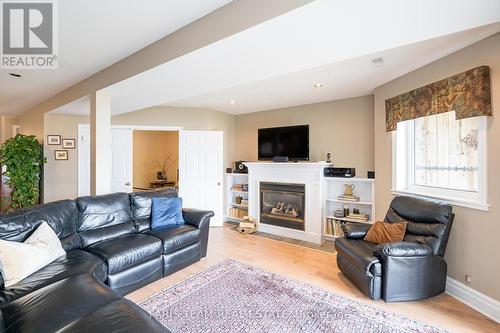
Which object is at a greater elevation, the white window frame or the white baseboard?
the white window frame

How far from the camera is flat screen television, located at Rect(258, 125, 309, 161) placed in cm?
452

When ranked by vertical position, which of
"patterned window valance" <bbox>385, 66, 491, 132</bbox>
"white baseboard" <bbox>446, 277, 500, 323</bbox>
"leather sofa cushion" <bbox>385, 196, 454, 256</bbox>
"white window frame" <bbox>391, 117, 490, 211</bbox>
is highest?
"patterned window valance" <bbox>385, 66, 491, 132</bbox>

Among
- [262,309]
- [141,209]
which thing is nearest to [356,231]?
[262,309]

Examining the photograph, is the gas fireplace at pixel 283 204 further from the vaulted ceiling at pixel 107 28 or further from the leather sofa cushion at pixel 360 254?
the vaulted ceiling at pixel 107 28

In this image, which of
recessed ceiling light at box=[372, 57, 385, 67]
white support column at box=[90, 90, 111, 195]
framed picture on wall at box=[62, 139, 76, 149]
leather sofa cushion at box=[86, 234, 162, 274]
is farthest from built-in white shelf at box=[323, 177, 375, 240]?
framed picture on wall at box=[62, 139, 76, 149]

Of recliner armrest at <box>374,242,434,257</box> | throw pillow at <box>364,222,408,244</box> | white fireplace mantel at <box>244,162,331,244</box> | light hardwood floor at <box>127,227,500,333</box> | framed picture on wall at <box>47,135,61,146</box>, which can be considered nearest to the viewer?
light hardwood floor at <box>127,227,500,333</box>

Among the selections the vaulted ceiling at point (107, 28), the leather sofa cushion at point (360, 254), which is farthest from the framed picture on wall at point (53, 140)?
the leather sofa cushion at point (360, 254)

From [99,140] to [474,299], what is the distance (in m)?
4.49

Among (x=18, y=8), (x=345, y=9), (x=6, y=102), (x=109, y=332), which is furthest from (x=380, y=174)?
(x=6, y=102)

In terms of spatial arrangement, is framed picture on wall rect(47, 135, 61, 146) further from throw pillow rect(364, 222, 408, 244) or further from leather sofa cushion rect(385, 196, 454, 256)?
leather sofa cushion rect(385, 196, 454, 256)

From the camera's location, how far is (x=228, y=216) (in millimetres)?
5512

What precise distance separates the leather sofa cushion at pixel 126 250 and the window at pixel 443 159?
3199 mm

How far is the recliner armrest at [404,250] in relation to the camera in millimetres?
2275

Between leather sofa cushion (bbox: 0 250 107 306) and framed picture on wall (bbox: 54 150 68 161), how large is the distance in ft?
10.8
